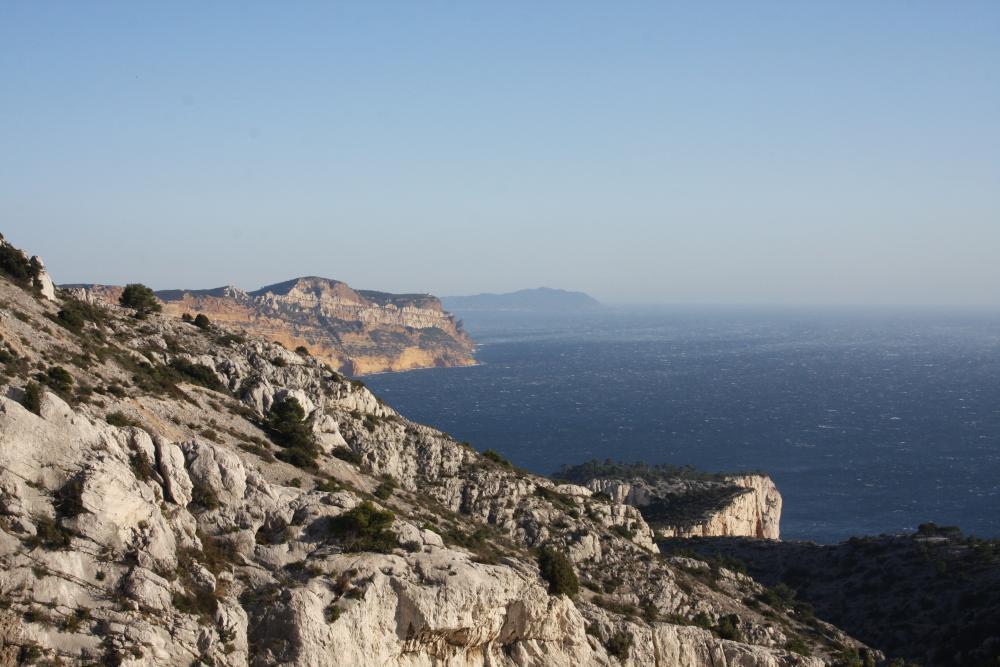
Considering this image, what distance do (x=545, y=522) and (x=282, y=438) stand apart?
649 inches

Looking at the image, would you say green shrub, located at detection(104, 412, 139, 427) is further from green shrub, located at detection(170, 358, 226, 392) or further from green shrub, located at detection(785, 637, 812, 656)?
green shrub, located at detection(785, 637, 812, 656)

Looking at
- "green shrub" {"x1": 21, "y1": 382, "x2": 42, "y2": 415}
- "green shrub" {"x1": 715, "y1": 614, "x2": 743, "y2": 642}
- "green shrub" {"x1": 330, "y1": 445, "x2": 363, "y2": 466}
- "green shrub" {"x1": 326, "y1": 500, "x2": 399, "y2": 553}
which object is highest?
"green shrub" {"x1": 21, "y1": 382, "x2": 42, "y2": 415}

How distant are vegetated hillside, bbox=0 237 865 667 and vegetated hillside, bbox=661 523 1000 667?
8052 mm

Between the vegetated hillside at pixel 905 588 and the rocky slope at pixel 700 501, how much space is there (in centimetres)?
1351

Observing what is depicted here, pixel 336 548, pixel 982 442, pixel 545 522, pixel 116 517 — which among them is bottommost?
pixel 982 442

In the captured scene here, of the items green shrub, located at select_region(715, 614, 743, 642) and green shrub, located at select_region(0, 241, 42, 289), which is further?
green shrub, located at select_region(0, 241, 42, 289)

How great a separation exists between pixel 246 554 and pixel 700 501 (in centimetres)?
7499

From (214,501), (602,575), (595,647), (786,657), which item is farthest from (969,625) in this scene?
(214,501)

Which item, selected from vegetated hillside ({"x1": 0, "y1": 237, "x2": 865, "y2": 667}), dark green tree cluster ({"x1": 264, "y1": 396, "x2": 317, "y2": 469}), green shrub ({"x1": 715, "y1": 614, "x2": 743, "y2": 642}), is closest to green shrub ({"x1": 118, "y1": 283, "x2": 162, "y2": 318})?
vegetated hillside ({"x1": 0, "y1": 237, "x2": 865, "y2": 667})

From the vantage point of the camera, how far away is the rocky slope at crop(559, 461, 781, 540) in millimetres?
89250

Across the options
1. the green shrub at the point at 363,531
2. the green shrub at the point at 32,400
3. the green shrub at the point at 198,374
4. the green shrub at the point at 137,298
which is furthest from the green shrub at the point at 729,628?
the green shrub at the point at 137,298

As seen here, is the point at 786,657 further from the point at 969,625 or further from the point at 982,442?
the point at 982,442

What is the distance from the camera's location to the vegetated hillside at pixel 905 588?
2083 inches

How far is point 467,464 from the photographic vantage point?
55.4 m
